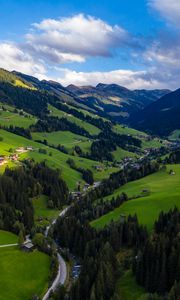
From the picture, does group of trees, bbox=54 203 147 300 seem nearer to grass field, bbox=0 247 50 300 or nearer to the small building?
grass field, bbox=0 247 50 300

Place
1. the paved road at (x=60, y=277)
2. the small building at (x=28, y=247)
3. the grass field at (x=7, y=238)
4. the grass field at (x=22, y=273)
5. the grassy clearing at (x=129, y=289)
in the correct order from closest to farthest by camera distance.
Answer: the grassy clearing at (x=129, y=289) → the grass field at (x=22, y=273) → the paved road at (x=60, y=277) → the small building at (x=28, y=247) → the grass field at (x=7, y=238)

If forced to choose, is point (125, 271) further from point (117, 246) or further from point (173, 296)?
point (173, 296)

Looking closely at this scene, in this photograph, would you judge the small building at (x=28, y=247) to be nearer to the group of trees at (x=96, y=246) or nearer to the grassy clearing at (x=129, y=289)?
the group of trees at (x=96, y=246)

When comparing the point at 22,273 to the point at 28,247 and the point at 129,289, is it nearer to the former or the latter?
the point at 28,247

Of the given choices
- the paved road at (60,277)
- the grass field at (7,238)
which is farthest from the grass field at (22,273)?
the grass field at (7,238)

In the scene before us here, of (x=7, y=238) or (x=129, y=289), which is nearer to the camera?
(x=129, y=289)

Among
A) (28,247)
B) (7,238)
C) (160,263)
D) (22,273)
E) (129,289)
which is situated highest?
(160,263)

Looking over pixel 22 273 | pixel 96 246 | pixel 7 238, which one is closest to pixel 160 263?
pixel 96 246
